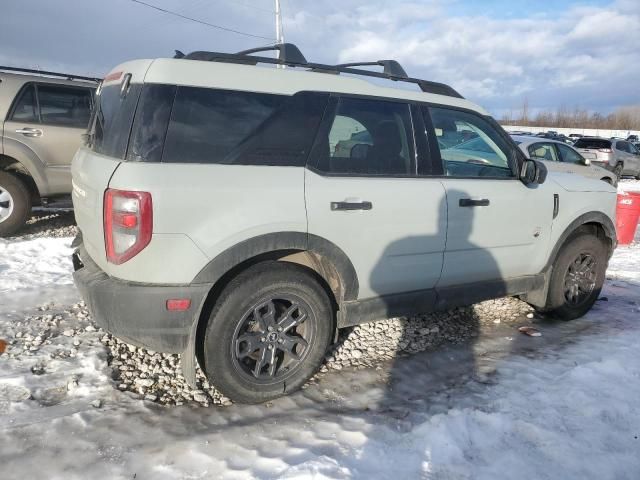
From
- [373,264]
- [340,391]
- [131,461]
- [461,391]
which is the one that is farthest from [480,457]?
[131,461]

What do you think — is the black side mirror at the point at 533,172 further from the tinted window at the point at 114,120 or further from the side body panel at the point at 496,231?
the tinted window at the point at 114,120

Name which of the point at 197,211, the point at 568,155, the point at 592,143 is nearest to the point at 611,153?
the point at 592,143

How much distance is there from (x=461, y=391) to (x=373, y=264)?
3.47 ft

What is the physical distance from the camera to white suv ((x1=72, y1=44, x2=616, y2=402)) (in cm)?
262

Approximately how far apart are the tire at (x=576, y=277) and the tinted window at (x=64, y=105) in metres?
6.24

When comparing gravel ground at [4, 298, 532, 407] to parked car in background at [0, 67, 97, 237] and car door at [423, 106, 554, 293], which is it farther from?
parked car in background at [0, 67, 97, 237]

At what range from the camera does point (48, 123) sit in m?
6.51

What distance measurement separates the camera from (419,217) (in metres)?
3.33

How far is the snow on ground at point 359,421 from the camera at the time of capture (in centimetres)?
250

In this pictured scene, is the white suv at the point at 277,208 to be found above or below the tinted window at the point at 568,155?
below

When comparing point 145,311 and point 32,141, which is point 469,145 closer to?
point 145,311

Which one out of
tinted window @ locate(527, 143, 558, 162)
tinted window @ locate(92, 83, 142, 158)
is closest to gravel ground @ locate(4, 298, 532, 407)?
tinted window @ locate(92, 83, 142, 158)

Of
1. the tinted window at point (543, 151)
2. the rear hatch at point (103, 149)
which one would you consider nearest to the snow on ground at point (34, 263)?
the rear hatch at point (103, 149)

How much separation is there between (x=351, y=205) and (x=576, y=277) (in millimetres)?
2742
